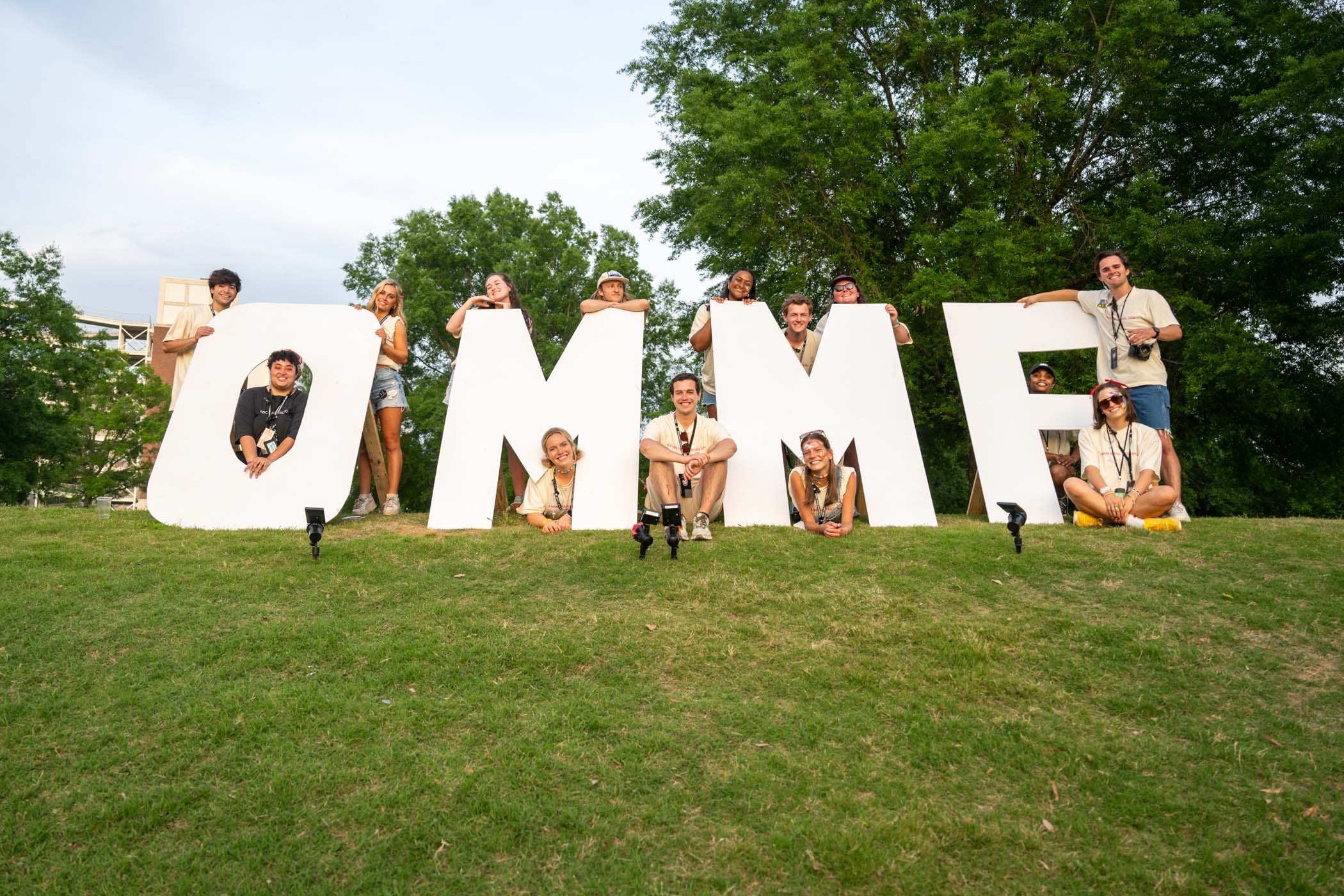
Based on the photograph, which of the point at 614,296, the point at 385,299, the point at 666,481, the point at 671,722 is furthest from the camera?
the point at 614,296

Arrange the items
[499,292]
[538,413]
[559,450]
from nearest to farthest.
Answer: [559,450]
[538,413]
[499,292]

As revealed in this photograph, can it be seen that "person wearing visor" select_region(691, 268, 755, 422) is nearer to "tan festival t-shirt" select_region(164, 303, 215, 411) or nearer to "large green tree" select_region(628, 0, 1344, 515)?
"large green tree" select_region(628, 0, 1344, 515)

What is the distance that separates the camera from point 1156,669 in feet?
14.2

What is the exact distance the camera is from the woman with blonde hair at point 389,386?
7.96 m

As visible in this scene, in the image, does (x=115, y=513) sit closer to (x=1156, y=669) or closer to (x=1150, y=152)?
(x=1156, y=669)

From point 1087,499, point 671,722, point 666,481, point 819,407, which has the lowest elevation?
point 671,722

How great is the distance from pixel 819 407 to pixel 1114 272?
310cm

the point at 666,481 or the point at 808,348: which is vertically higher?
the point at 808,348

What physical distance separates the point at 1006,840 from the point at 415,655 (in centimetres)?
301

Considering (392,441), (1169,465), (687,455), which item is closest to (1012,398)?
(1169,465)

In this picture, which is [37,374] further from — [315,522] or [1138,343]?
[1138,343]

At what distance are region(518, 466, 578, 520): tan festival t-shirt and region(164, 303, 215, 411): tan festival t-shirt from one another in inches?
140


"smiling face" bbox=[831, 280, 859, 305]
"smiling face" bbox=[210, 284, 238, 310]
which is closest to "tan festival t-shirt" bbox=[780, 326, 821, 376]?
"smiling face" bbox=[831, 280, 859, 305]

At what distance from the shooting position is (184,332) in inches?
307
